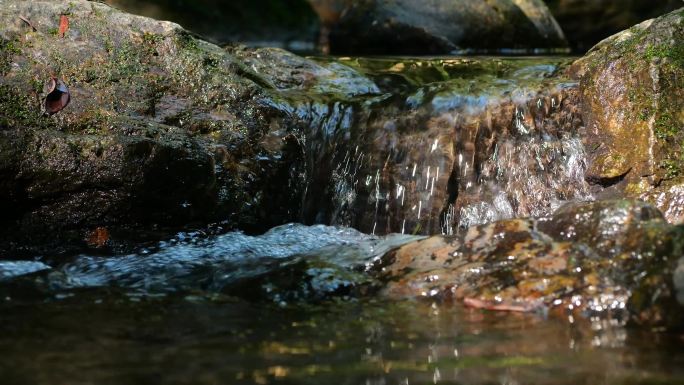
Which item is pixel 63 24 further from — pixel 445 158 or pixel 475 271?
pixel 475 271

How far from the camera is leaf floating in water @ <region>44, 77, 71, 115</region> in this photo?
461 cm

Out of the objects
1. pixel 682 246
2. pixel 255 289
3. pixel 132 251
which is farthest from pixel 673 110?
pixel 132 251

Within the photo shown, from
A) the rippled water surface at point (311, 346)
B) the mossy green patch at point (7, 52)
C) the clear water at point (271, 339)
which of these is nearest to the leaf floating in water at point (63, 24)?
the mossy green patch at point (7, 52)

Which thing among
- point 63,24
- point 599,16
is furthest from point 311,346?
point 599,16

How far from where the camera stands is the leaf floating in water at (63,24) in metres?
4.97

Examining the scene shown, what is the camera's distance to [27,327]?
119 inches

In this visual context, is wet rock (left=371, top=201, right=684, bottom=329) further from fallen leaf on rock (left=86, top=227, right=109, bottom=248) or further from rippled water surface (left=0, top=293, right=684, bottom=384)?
fallen leaf on rock (left=86, top=227, right=109, bottom=248)

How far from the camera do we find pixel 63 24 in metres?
5.00

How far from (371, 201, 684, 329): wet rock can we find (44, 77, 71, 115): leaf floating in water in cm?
209

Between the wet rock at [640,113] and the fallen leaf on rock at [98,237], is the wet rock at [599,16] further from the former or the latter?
the fallen leaf on rock at [98,237]

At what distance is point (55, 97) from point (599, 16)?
30.1 ft

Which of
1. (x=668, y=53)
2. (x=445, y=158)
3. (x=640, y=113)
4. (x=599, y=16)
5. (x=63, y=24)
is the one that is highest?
(x=599, y=16)

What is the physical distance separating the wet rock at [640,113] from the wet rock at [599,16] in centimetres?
658

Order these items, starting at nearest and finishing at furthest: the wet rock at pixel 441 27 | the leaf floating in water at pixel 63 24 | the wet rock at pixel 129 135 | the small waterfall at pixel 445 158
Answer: the wet rock at pixel 129 135 < the leaf floating in water at pixel 63 24 < the small waterfall at pixel 445 158 < the wet rock at pixel 441 27
